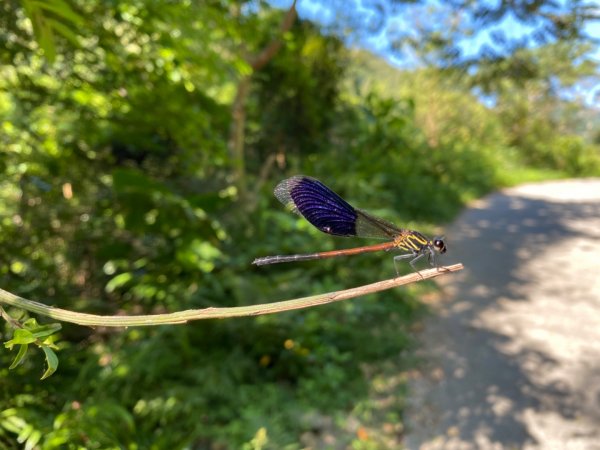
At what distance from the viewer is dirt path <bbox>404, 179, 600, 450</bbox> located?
3.13 meters

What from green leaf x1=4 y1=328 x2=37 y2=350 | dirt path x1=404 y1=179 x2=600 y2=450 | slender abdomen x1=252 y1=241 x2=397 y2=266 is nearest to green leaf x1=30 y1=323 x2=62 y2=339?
green leaf x1=4 y1=328 x2=37 y2=350

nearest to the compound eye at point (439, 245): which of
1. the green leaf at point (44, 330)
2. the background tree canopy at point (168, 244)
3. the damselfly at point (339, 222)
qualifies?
the damselfly at point (339, 222)

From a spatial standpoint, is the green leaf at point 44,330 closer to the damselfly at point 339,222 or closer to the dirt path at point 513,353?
the damselfly at point 339,222

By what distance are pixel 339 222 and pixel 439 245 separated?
226mm

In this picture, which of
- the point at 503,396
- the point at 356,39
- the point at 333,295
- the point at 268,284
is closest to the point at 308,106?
the point at 356,39

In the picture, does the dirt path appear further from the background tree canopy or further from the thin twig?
the thin twig

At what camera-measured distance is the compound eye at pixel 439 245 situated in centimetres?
93

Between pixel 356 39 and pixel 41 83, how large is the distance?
526 centimetres

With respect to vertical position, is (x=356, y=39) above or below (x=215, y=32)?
above

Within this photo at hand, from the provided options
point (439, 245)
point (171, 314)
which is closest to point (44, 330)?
point (171, 314)

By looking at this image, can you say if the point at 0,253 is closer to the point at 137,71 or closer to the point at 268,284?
the point at 137,71

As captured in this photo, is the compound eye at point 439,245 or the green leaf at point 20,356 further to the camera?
the compound eye at point 439,245

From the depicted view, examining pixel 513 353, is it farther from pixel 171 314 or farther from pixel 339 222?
pixel 171 314

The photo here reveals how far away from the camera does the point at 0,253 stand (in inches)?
86.7
